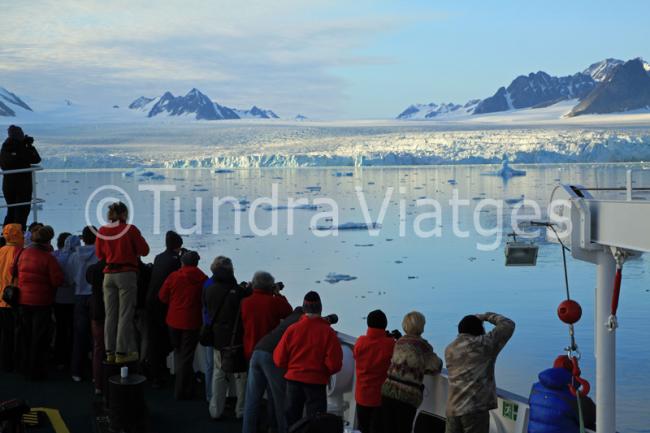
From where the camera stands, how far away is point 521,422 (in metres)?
5.15

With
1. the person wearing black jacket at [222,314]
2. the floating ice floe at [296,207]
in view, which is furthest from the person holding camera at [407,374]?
the floating ice floe at [296,207]

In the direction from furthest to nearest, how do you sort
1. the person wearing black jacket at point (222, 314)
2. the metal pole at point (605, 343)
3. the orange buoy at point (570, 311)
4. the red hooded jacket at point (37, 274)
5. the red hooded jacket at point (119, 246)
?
the red hooded jacket at point (37, 274), the red hooded jacket at point (119, 246), the person wearing black jacket at point (222, 314), the orange buoy at point (570, 311), the metal pole at point (605, 343)

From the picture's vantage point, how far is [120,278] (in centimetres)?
691

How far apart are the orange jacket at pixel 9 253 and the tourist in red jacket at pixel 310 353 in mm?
3267

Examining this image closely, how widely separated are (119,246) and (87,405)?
1.38 meters

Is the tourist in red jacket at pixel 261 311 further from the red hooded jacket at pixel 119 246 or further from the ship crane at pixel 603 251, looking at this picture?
the ship crane at pixel 603 251

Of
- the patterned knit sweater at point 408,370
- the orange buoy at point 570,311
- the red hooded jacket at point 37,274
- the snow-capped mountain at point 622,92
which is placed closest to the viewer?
the orange buoy at point 570,311

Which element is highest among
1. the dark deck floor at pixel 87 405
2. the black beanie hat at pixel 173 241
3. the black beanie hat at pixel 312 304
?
the black beanie hat at pixel 173 241

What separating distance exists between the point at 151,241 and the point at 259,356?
91.6 feet

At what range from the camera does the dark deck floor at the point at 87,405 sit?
6.42 m

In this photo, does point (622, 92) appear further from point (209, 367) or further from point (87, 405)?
point (87, 405)

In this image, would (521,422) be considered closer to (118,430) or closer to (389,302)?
(118,430)

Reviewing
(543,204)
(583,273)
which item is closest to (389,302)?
(583,273)

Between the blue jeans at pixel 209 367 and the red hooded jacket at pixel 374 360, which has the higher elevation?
the red hooded jacket at pixel 374 360
